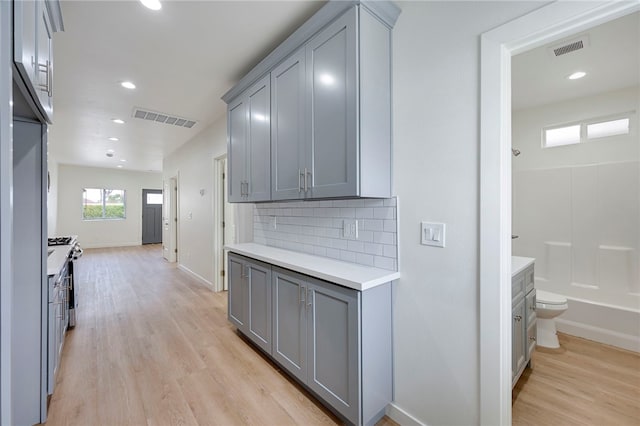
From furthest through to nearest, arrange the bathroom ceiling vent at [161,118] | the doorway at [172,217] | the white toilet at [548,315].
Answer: the doorway at [172,217] < the bathroom ceiling vent at [161,118] < the white toilet at [548,315]

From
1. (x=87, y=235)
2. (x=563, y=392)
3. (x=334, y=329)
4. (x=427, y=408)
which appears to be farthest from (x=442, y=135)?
(x=87, y=235)

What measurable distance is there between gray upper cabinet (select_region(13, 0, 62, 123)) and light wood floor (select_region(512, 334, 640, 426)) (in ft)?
9.68

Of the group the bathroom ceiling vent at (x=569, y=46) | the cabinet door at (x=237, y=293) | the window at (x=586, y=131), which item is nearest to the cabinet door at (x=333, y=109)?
the cabinet door at (x=237, y=293)

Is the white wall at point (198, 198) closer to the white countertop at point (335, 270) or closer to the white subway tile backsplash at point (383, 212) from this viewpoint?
the white countertop at point (335, 270)

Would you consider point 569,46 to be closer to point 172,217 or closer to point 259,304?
point 259,304

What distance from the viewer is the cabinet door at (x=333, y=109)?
1.61 metres

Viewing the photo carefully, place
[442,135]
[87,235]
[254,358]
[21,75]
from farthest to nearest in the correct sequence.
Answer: [87,235] < [254,358] < [442,135] < [21,75]

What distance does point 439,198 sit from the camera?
154 cm

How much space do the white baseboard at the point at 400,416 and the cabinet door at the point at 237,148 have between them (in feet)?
6.88

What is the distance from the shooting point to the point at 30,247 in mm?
1616

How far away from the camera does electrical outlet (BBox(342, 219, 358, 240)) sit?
2.03m

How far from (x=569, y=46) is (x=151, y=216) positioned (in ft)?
37.6

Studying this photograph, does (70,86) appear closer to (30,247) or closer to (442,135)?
(30,247)

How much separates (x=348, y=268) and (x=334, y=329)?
1.31ft
